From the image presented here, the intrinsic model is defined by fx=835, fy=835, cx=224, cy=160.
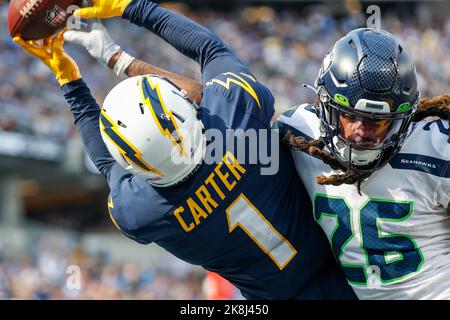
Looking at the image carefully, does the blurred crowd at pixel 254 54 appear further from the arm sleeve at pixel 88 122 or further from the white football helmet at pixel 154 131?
the white football helmet at pixel 154 131

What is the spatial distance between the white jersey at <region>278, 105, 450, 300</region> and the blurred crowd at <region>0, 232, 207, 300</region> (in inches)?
229

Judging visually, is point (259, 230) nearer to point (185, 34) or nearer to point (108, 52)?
point (185, 34)

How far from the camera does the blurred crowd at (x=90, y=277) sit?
938cm

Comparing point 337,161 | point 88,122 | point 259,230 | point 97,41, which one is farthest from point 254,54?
point 337,161

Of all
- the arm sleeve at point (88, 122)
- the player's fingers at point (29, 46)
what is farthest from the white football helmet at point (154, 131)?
the player's fingers at point (29, 46)

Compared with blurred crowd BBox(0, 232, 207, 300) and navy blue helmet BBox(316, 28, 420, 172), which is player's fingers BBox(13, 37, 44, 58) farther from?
blurred crowd BBox(0, 232, 207, 300)

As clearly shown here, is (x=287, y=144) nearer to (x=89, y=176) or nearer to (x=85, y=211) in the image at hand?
(x=89, y=176)

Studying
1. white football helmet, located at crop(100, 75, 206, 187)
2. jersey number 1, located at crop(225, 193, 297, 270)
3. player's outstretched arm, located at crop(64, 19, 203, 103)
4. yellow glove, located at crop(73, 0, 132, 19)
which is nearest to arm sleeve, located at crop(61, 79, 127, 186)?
player's outstretched arm, located at crop(64, 19, 203, 103)

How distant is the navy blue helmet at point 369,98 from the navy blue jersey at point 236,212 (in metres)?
0.38

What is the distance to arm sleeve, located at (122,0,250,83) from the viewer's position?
3562 millimetres

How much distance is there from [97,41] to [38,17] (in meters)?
0.30

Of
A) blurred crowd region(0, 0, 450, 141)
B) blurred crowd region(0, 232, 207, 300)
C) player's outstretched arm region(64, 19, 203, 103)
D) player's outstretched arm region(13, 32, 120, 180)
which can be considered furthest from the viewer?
blurred crowd region(0, 0, 450, 141)

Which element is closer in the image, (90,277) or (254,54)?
(90,277)

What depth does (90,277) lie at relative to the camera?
10.2 m
